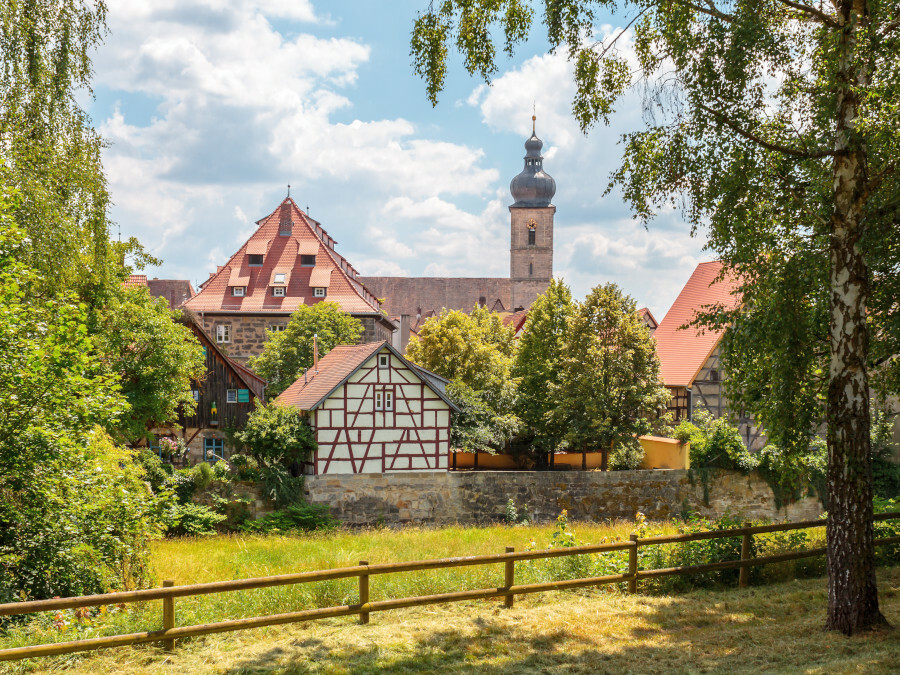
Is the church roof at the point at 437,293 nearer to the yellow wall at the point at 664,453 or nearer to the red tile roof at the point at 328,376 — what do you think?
the red tile roof at the point at 328,376

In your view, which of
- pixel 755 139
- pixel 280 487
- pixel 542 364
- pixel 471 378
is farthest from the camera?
pixel 471 378

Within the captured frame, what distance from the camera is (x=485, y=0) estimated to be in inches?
352

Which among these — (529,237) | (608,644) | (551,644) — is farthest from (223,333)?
(529,237)

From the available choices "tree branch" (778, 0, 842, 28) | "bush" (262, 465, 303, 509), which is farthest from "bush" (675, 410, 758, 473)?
"tree branch" (778, 0, 842, 28)

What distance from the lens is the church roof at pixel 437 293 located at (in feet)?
254

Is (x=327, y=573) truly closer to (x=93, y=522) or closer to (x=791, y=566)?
(x=93, y=522)

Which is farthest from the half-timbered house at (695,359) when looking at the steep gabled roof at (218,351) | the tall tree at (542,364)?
the steep gabled roof at (218,351)

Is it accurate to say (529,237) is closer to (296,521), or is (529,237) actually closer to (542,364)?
(542,364)

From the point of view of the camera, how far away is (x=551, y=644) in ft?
24.1

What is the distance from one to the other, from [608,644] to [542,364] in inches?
916

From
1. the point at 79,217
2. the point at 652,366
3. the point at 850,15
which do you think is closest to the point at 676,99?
the point at 850,15

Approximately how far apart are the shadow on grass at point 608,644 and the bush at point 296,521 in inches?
539

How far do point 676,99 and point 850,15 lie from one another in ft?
6.37

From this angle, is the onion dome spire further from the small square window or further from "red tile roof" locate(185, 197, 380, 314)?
the small square window
